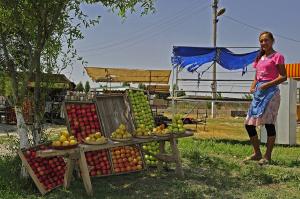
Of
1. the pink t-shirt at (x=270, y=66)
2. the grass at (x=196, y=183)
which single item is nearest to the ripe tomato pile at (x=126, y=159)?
the grass at (x=196, y=183)

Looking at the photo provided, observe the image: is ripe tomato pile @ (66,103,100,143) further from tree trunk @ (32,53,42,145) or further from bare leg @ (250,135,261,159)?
bare leg @ (250,135,261,159)

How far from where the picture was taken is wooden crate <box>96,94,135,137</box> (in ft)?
21.8

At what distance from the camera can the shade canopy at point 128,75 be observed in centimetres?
2114

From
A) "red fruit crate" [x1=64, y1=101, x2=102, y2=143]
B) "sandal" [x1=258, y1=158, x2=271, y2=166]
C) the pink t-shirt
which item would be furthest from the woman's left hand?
"red fruit crate" [x1=64, y1=101, x2=102, y2=143]

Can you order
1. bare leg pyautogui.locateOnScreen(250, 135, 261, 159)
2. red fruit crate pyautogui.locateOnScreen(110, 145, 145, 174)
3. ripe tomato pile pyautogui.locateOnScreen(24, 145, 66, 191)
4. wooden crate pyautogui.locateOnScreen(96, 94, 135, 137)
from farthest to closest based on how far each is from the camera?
1. bare leg pyautogui.locateOnScreen(250, 135, 261, 159)
2. wooden crate pyautogui.locateOnScreen(96, 94, 135, 137)
3. red fruit crate pyautogui.locateOnScreen(110, 145, 145, 174)
4. ripe tomato pile pyautogui.locateOnScreen(24, 145, 66, 191)

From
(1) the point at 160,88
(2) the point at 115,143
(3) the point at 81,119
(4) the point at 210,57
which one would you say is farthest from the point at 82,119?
(1) the point at 160,88

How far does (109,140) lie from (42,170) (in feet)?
3.07

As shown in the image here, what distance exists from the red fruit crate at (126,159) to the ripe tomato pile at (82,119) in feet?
1.56

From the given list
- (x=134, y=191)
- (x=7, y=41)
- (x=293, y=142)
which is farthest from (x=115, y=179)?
(x=293, y=142)

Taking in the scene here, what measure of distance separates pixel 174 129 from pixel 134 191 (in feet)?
4.36

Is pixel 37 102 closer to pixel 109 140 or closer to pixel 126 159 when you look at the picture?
pixel 109 140

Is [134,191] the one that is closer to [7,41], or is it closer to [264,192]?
[264,192]

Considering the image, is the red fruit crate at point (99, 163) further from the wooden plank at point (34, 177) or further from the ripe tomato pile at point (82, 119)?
the wooden plank at point (34, 177)

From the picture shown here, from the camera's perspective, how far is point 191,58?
13273 millimetres
